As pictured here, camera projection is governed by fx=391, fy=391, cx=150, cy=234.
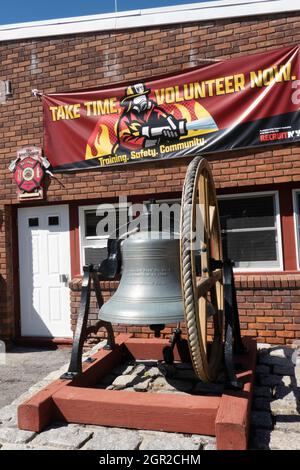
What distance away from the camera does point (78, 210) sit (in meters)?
5.87

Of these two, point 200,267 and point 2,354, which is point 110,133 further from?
point 2,354

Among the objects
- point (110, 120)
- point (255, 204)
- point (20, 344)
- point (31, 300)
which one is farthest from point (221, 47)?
point (20, 344)

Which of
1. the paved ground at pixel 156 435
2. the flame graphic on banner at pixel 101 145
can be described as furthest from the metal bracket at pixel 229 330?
the flame graphic on banner at pixel 101 145

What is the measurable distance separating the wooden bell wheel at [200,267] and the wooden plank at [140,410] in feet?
0.71

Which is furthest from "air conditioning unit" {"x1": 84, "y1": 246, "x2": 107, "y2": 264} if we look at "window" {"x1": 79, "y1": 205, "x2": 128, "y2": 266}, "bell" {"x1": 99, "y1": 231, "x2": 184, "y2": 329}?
"bell" {"x1": 99, "y1": 231, "x2": 184, "y2": 329}

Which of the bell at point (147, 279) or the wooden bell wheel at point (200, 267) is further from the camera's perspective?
the bell at point (147, 279)

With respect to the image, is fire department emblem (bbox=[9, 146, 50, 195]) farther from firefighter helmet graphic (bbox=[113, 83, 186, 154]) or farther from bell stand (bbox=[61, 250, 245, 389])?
bell stand (bbox=[61, 250, 245, 389])

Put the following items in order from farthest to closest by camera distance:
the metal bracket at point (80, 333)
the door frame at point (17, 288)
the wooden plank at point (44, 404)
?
the door frame at point (17, 288)
the metal bracket at point (80, 333)
the wooden plank at point (44, 404)

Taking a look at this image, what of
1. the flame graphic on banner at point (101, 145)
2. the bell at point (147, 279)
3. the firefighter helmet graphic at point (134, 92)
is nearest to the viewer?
the bell at point (147, 279)

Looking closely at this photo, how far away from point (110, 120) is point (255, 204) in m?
2.36

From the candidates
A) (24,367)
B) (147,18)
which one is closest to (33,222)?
(24,367)

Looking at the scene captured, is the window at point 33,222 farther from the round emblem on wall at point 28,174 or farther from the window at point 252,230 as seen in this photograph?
the window at point 252,230

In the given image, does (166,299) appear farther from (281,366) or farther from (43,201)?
(43,201)

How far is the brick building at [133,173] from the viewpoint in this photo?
16.4 ft
